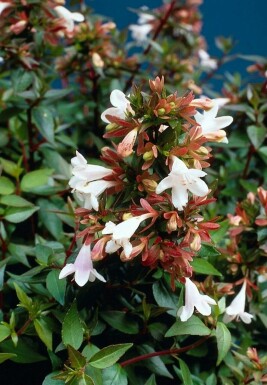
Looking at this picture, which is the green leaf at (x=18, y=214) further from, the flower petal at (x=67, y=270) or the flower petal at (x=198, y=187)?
the flower petal at (x=198, y=187)

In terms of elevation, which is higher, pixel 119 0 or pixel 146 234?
pixel 146 234

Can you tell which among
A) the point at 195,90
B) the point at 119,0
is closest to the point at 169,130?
A: the point at 195,90

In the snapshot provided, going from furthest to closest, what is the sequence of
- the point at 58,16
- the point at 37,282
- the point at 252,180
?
1. the point at 252,180
2. the point at 58,16
3. the point at 37,282

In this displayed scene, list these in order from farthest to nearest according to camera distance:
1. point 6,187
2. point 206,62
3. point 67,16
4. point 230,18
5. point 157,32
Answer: point 230,18
point 206,62
point 157,32
point 67,16
point 6,187

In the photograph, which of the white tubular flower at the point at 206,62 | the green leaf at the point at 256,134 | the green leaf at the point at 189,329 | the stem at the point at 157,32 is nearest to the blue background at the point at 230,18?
the white tubular flower at the point at 206,62

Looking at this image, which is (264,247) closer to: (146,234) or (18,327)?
(146,234)

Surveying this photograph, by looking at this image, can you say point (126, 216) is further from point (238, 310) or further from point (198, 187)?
point (238, 310)

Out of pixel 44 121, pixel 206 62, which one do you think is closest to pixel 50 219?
pixel 44 121
